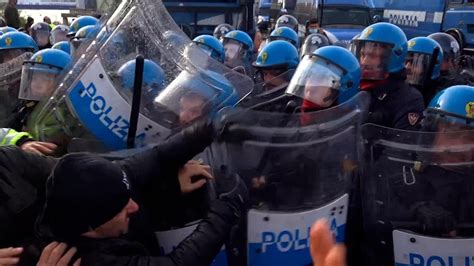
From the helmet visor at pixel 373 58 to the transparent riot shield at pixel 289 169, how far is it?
2.07 meters

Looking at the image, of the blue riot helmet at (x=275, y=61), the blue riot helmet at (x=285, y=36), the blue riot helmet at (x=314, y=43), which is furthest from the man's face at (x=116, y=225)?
the blue riot helmet at (x=285, y=36)

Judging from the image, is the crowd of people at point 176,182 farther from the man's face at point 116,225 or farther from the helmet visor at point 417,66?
the helmet visor at point 417,66

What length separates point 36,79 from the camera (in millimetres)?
3389

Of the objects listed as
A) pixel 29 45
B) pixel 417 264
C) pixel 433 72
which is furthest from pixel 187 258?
pixel 29 45

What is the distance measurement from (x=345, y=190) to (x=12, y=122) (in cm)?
220

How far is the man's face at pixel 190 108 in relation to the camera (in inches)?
98.0

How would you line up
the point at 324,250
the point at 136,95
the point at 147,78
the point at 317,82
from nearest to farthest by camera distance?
the point at 324,250, the point at 136,95, the point at 147,78, the point at 317,82

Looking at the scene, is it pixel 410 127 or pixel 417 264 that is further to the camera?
pixel 410 127

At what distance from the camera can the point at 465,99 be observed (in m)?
2.71

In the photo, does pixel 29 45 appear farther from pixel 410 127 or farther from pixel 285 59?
pixel 410 127

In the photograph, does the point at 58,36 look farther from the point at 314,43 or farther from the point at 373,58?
the point at 373,58

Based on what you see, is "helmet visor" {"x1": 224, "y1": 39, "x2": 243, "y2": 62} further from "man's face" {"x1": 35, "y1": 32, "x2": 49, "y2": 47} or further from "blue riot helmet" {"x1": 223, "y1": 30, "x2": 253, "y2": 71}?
"man's face" {"x1": 35, "y1": 32, "x2": 49, "y2": 47}

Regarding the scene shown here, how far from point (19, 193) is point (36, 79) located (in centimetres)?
152

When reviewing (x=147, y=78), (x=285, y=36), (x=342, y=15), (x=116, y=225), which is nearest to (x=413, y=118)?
(x=147, y=78)
